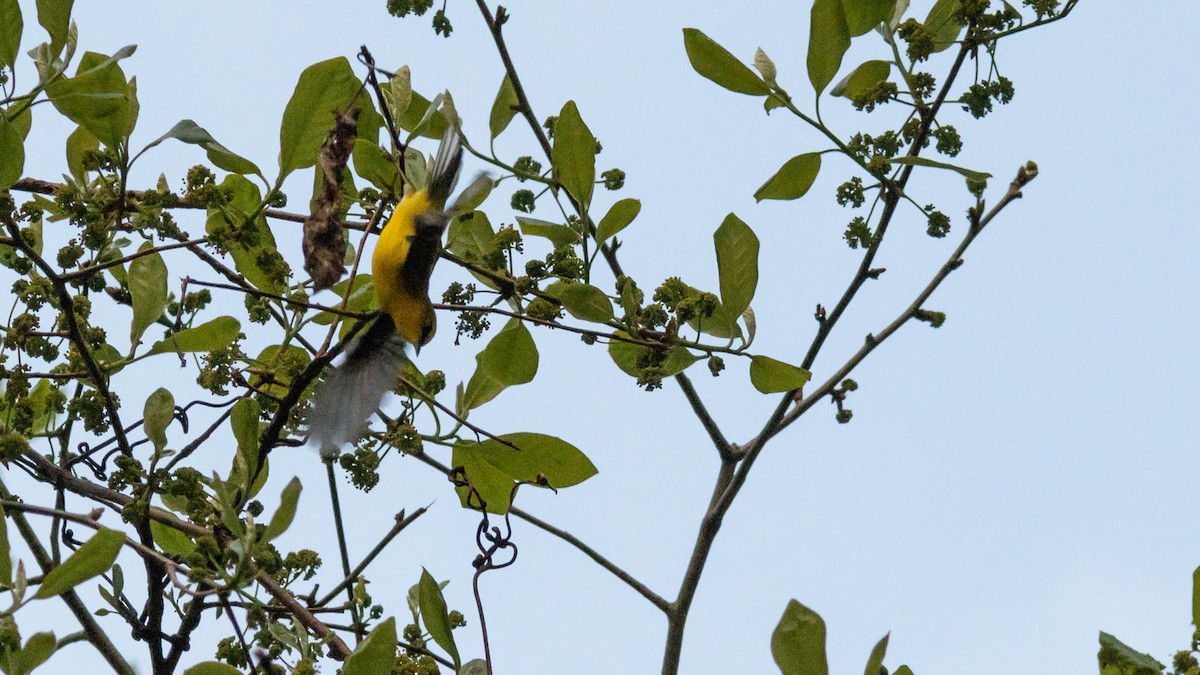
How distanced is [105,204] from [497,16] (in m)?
0.58

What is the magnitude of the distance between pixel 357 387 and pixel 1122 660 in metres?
0.93

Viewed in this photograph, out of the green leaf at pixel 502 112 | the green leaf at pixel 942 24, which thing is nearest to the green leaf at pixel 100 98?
the green leaf at pixel 502 112

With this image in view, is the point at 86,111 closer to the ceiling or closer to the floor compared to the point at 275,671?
closer to the ceiling

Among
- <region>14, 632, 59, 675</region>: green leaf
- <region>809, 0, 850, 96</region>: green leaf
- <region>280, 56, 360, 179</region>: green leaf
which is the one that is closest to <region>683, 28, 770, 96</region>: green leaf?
<region>809, 0, 850, 96</region>: green leaf

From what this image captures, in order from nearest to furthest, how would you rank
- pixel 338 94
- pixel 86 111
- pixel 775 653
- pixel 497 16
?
pixel 775 653
pixel 86 111
pixel 338 94
pixel 497 16

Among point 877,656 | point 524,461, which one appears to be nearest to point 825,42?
point 524,461

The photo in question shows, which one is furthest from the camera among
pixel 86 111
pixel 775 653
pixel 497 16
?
pixel 497 16

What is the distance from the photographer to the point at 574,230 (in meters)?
1.58

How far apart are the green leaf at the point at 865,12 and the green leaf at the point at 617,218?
363 millimetres

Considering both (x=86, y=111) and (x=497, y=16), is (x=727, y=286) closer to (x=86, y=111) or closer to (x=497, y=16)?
(x=497, y=16)

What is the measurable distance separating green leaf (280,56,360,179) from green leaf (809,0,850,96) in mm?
601

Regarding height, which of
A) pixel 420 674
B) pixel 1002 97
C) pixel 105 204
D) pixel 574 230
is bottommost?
pixel 420 674

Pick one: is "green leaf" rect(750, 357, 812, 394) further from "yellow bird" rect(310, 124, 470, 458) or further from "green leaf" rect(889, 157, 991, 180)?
"yellow bird" rect(310, 124, 470, 458)

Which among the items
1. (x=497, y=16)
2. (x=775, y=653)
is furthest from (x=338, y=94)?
(x=775, y=653)
